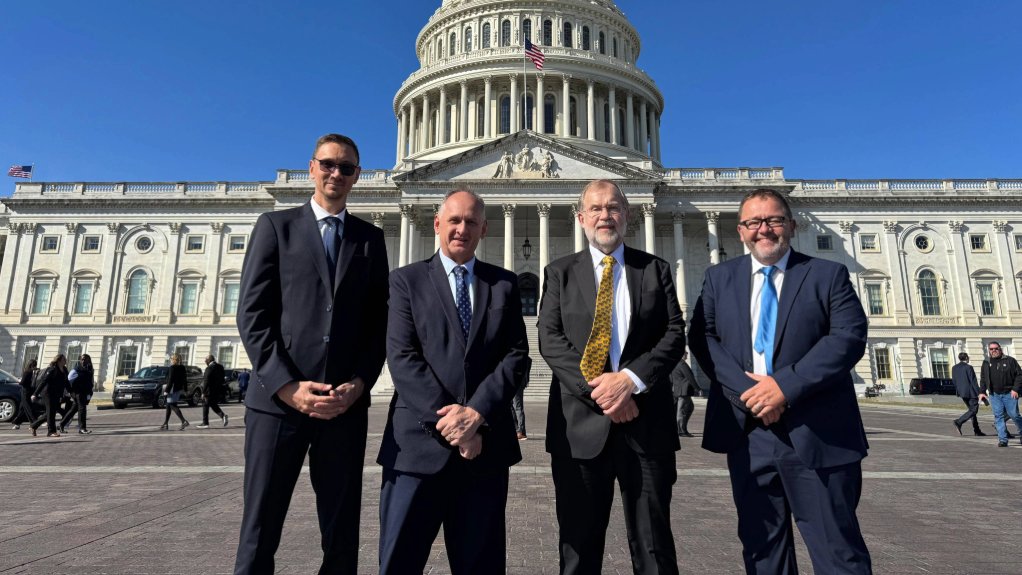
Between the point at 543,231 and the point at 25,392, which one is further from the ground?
the point at 543,231

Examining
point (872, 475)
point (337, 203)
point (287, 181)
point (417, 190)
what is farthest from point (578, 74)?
point (337, 203)

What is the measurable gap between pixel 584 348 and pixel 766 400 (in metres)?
1.13

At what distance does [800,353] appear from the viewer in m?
3.50

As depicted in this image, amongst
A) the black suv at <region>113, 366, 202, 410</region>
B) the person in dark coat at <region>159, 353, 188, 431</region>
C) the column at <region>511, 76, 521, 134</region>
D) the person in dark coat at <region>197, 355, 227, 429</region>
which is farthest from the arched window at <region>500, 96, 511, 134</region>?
the person in dark coat at <region>159, 353, 188, 431</region>

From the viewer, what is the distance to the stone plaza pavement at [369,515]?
4.60m

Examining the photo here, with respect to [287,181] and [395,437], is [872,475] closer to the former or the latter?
[395,437]

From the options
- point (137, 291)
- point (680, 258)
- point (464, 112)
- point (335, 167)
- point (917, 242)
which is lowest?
point (335, 167)

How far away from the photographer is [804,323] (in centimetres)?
353

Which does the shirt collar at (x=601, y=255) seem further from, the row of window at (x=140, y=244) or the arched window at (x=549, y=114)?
the arched window at (x=549, y=114)

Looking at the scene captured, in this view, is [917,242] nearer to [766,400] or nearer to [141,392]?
[766,400]

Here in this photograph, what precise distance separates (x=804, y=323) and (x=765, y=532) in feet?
4.18

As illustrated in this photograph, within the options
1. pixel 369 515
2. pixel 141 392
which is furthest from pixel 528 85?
pixel 369 515

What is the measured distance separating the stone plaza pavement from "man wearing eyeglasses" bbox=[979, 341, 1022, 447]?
1.44 m

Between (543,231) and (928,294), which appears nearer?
(543,231)
